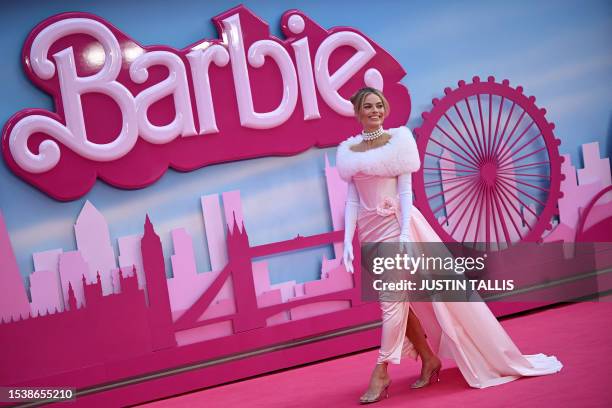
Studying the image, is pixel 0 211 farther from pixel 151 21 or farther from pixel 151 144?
pixel 151 21

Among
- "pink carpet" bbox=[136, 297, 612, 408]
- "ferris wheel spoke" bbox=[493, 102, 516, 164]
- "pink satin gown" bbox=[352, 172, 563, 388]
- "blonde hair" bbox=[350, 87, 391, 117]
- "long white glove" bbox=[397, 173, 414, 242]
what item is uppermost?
"blonde hair" bbox=[350, 87, 391, 117]

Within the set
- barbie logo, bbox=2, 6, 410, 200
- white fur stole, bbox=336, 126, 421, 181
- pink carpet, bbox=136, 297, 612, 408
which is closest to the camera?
pink carpet, bbox=136, 297, 612, 408

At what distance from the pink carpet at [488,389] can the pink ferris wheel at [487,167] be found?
27.4 inches

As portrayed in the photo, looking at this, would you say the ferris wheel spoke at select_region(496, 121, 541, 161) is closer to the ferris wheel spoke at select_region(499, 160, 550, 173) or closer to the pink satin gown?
the ferris wheel spoke at select_region(499, 160, 550, 173)

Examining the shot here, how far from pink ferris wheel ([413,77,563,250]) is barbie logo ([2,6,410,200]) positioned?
16.5 inches

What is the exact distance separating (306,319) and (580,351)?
Answer: 1729 millimetres

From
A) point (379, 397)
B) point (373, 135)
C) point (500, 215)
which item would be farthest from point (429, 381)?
point (500, 215)

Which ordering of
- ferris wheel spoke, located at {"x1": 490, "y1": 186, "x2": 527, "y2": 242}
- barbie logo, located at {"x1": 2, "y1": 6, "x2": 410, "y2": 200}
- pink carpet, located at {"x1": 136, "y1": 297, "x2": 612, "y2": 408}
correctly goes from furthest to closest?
ferris wheel spoke, located at {"x1": 490, "y1": 186, "x2": 527, "y2": 242}
barbie logo, located at {"x1": 2, "y1": 6, "x2": 410, "y2": 200}
pink carpet, located at {"x1": 136, "y1": 297, "x2": 612, "y2": 408}

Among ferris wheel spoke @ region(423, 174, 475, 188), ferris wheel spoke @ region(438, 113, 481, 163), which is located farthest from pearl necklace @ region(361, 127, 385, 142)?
ferris wheel spoke @ region(438, 113, 481, 163)

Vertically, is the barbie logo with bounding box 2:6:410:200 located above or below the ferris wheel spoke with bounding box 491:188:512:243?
above

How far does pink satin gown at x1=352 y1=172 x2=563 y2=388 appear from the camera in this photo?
3547mm

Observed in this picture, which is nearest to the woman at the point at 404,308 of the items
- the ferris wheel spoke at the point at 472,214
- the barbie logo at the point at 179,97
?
the barbie logo at the point at 179,97

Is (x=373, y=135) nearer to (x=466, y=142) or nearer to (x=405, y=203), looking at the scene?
(x=405, y=203)

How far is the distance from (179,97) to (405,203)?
1.75 metres
